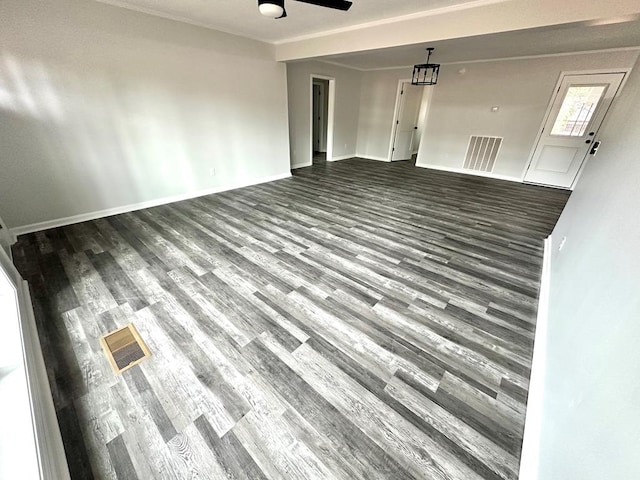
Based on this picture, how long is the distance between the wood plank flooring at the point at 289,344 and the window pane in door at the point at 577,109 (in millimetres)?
3088

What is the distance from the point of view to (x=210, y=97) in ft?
13.3

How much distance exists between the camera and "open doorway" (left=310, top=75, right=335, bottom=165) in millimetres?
7033

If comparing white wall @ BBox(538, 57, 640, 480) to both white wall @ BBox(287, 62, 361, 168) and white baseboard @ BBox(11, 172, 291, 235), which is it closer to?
white baseboard @ BBox(11, 172, 291, 235)

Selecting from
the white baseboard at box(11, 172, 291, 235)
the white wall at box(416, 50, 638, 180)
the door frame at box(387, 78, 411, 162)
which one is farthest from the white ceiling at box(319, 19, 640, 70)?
the white baseboard at box(11, 172, 291, 235)

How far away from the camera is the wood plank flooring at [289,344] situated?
46.5 inches

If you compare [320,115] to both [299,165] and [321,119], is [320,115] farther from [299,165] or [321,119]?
[299,165]

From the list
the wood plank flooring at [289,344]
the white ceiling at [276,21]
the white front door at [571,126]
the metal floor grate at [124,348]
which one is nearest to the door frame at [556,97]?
the white front door at [571,126]

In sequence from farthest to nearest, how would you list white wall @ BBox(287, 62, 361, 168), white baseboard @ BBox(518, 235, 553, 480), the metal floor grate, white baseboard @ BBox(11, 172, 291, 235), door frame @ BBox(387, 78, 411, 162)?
door frame @ BBox(387, 78, 411, 162)
white wall @ BBox(287, 62, 361, 168)
white baseboard @ BBox(11, 172, 291, 235)
the metal floor grate
white baseboard @ BBox(518, 235, 553, 480)

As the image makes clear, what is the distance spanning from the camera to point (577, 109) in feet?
16.0

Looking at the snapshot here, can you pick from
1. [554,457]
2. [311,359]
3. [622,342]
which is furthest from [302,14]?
[554,457]

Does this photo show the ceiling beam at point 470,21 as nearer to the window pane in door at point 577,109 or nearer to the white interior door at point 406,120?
the window pane in door at point 577,109

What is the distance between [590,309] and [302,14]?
3896 millimetres

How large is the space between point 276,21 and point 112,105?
239cm

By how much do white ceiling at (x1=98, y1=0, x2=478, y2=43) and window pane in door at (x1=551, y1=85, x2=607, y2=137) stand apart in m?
4.07
